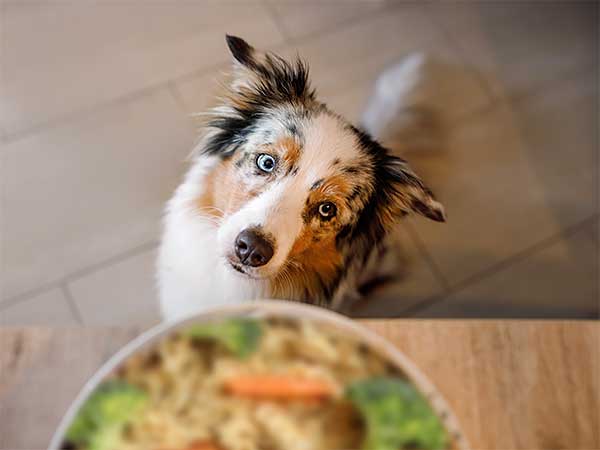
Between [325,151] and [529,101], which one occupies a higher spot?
[529,101]

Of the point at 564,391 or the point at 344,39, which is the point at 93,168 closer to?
the point at 344,39

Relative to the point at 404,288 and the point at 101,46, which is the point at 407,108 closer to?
the point at 404,288

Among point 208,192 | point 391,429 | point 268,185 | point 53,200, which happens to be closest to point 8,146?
point 53,200

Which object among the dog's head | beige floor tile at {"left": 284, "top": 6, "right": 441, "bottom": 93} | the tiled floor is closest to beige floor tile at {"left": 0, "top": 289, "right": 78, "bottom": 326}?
the tiled floor

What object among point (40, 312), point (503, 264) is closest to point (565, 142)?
point (503, 264)

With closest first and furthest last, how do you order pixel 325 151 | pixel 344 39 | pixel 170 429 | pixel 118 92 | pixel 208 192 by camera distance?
pixel 170 429 → pixel 325 151 → pixel 208 192 → pixel 118 92 → pixel 344 39

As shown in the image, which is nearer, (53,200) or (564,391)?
(564,391)
